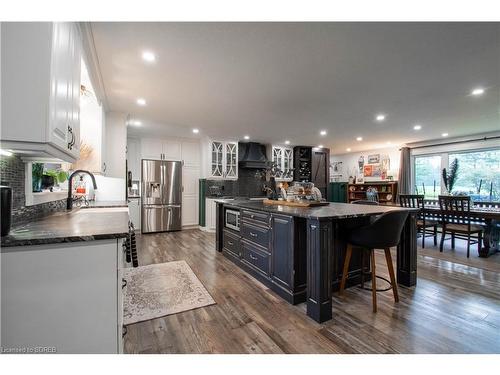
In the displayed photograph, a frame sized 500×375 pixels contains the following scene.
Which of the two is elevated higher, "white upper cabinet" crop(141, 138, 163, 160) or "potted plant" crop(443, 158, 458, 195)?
"white upper cabinet" crop(141, 138, 163, 160)

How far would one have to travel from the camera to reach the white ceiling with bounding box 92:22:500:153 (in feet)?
5.98

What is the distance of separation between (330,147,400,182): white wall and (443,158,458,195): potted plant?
1200 mm

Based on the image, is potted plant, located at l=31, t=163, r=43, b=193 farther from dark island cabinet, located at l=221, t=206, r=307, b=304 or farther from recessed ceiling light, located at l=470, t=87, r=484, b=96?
recessed ceiling light, located at l=470, t=87, r=484, b=96

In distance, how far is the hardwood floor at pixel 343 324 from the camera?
158cm

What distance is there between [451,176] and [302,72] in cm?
561

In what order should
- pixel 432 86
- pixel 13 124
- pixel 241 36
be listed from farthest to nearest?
1. pixel 432 86
2. pixel 241 36
3. pixel 13 124

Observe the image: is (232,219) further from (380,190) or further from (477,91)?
(380,190)

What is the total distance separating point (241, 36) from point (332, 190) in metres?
7.17

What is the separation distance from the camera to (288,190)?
3172mm

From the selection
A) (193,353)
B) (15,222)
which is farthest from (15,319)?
(193,353)

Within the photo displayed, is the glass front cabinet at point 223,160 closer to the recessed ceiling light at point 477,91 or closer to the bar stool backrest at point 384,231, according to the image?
the bar stool backrest at point 384,231

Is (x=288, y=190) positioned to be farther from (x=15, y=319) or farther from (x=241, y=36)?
(x=15, y=319)

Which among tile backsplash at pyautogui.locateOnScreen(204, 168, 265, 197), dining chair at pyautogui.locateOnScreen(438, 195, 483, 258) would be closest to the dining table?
dining chair at pyautogui.locateOnScreen(438, 195, 483, 258)

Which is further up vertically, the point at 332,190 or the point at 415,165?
the point at 415,165
